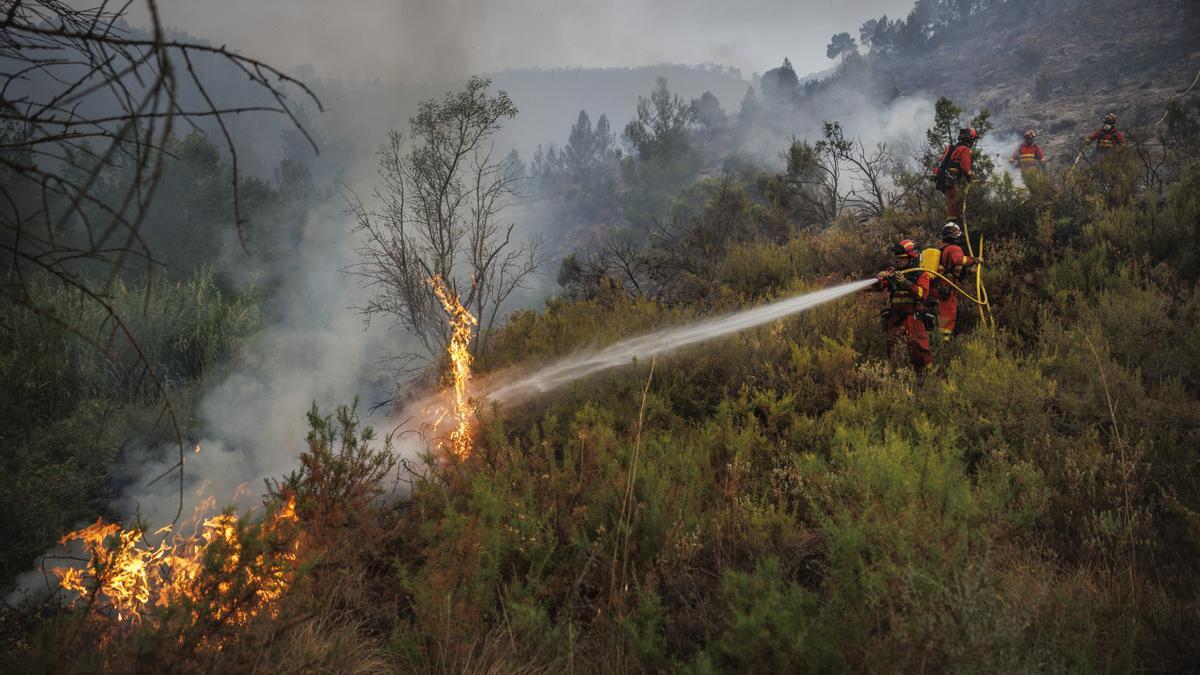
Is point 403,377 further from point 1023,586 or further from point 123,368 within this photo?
point 1023,586

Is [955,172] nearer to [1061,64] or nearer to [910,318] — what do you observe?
[910,318]

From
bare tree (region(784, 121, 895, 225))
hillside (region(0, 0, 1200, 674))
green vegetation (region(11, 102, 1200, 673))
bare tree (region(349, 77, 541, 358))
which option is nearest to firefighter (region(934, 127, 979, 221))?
hillside (region(0, 0, 1200, 674))

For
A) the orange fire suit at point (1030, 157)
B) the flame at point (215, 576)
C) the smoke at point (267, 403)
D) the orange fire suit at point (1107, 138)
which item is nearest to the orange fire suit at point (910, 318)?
the smoke at point (267, 403)

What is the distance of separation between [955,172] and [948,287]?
332 cm

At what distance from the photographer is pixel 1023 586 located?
2590 millimetres

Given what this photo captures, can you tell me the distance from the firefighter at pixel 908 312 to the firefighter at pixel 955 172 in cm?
336

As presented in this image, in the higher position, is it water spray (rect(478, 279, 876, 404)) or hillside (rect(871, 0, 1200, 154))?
hillside (rect(871, 0, 1200, 154))

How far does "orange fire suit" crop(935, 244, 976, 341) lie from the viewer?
6.69 m

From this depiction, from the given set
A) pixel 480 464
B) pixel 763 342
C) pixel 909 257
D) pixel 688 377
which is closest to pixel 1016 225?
pixel 909 257

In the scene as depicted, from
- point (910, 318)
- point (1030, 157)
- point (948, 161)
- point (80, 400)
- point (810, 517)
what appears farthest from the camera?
point (1030, 157)

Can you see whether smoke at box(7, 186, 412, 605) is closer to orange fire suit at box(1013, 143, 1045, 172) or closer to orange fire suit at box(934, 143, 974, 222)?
orange fire suit at box(934, 143, 974, 222)

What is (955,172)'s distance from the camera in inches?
354

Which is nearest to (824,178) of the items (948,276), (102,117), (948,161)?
(948,161)

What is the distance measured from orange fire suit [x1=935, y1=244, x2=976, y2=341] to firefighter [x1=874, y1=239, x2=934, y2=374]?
49 centimetres
